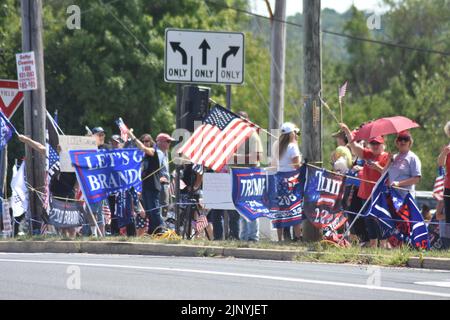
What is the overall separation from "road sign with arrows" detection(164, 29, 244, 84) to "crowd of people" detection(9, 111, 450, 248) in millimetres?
811

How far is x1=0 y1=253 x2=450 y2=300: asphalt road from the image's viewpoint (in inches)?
418

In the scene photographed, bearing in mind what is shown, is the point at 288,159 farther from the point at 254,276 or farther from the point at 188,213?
the point at 254,276

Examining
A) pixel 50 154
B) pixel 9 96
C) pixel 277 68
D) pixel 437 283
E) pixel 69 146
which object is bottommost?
pixel 437 283

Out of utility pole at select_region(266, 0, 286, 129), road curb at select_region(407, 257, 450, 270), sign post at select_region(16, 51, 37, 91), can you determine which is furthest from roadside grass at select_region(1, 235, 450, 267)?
utility pole at select_region(266, 0, 286, 129)

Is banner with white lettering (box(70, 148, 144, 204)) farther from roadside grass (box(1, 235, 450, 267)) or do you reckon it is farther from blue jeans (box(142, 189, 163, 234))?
roadside grass (box(1, 235, 450, 267))

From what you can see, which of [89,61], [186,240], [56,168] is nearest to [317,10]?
[186,240]

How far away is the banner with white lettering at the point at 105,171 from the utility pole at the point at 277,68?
20.7ft

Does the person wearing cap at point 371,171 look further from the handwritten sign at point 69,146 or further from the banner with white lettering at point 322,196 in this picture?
the handwritten sign at point 69,146

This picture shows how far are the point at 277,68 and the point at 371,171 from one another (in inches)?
319

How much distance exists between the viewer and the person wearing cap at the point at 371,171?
52.2ft

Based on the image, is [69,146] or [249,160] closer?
[249,160]

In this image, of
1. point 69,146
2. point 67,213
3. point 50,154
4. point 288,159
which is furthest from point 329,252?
point 50,154

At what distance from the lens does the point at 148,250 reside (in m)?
16.6
